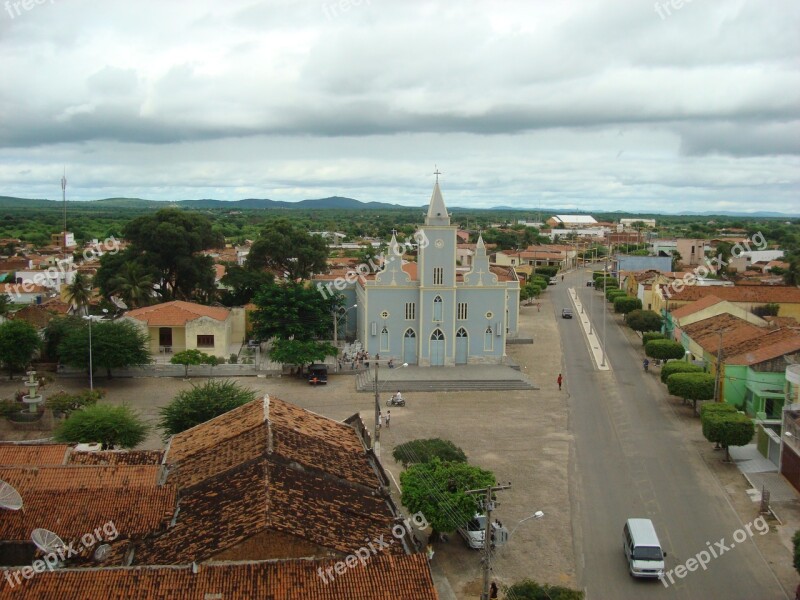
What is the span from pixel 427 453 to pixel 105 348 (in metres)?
19.2

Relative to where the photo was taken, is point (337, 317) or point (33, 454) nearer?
point (33, 454)

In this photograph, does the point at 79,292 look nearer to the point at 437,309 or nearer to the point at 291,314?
the point at 291,314

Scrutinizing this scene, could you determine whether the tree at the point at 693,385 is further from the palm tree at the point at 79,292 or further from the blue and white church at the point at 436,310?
the palm tree at the point at 79,292

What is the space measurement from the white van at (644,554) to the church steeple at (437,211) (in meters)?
23.1

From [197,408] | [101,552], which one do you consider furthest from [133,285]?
[101,552]

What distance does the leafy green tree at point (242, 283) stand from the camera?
50812mm

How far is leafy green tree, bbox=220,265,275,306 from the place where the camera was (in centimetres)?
5081

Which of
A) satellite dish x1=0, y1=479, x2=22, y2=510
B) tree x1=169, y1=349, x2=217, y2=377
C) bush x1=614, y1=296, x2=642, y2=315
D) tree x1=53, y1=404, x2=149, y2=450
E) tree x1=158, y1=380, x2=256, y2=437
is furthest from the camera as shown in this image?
bush x1=614, y1=296, x2=642, y2=315

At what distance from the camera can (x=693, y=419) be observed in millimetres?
30984

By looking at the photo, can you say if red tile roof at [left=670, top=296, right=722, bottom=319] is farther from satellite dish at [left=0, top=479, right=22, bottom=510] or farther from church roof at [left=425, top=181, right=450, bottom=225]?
satellite dish at [left=0, top=479, right=22, bottom=510]

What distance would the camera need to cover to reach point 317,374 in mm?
37406

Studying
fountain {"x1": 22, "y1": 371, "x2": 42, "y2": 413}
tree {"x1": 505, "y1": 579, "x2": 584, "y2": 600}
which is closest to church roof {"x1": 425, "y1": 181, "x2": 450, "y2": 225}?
fountain {"x1": 22, "y1": 371, "x2": 42, "y2": 413}

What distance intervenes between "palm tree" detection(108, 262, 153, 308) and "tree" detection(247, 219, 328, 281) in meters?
9.70

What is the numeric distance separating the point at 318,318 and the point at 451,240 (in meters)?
8.04
